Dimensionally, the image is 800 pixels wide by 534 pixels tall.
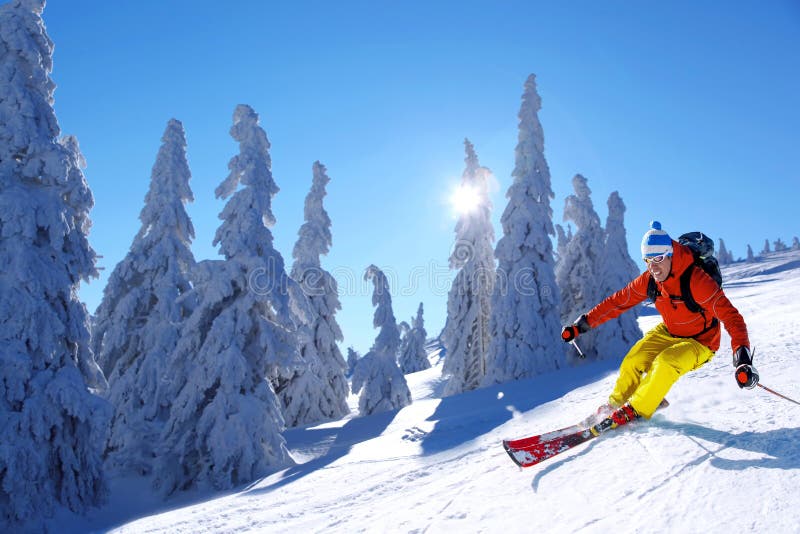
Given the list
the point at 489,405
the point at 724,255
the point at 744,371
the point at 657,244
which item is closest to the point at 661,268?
the point at 657,244

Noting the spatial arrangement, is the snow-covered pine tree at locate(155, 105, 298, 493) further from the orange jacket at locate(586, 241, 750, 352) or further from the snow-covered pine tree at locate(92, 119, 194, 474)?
the orange jacket at locate(586, 241, 750, 352)

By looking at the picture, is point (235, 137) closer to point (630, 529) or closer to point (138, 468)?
point (138, 468)

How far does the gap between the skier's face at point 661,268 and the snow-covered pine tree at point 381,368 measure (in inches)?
736

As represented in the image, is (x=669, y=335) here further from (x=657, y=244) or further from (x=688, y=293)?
(x=657, y=244)

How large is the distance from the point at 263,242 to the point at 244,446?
20.7 feet

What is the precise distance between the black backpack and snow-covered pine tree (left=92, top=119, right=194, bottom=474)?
693 inches

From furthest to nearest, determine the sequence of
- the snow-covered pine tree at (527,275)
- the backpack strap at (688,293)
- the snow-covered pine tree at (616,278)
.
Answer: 1. the snow-covered pine tree at (616,278)
2. the snow-covered pine tree at (527,275)
3. the backpack strap at (688,293)

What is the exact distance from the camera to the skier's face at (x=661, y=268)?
16.6ft

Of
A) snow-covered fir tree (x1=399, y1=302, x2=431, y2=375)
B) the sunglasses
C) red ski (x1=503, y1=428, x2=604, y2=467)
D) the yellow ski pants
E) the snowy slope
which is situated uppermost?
the sunglasses

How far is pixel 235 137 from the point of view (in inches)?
689

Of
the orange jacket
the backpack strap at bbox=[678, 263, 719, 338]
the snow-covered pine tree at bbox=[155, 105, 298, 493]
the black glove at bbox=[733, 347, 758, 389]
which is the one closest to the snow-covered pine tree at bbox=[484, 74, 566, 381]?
the snow-covered pine tree at bbox=[155, 105, 298, 493]

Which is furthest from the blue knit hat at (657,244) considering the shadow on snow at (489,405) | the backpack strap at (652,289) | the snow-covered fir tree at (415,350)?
the snow-covered fir tree at (415,350)

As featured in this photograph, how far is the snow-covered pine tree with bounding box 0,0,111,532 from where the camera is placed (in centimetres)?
1061

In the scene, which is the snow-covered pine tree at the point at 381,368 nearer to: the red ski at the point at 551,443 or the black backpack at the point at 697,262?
the red ski at the point at 551,443
